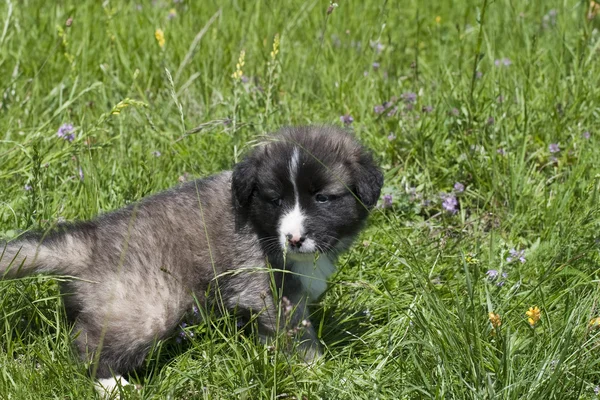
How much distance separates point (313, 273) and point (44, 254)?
1211 mm

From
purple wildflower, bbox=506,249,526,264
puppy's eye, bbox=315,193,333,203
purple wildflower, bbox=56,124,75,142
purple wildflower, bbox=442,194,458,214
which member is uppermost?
puppy's eye, bbox=315,193,333,203

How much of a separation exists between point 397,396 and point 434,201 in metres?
1.92

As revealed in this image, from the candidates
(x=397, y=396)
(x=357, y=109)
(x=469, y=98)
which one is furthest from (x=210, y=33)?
(x=397, y=396)

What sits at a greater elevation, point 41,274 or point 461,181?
point 41,274

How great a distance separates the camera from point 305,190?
4004 millimetres

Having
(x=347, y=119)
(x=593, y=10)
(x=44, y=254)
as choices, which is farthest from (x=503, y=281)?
(x=593, y=10)

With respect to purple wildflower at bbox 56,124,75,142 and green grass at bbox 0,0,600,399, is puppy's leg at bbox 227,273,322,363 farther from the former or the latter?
purple wildflower at bbox 56,124,75,142

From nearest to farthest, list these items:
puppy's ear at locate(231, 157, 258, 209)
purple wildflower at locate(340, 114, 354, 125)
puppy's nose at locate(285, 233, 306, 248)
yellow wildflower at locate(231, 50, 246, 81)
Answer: puppy's nose at locate(285, 233, 306, 248) < puppy's ear at locate(231, 157, 258, 209) < yellow wildflower at locate(231, 50, 246, 81) < purple wildflower at locate(340, 114, 354, 125)

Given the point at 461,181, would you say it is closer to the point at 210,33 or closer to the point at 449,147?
the point at 449,147

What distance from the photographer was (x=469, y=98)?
5559 mm

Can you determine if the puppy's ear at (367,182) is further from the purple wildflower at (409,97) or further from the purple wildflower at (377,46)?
the purple wildflower at (377,46)

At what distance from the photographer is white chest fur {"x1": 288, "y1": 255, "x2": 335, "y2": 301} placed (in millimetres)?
4242

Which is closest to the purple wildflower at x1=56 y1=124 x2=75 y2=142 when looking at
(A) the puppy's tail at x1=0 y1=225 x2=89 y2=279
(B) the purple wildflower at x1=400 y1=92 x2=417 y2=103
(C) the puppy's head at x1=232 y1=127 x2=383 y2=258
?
(A) the puppy's tail at x1=0 y1=225 x2=89 y2=279

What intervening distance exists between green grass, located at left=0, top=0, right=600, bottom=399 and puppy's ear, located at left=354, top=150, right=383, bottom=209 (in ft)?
1.02
